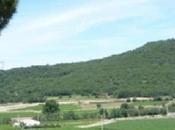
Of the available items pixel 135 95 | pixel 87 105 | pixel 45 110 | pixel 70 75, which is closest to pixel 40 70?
pixel 70 75

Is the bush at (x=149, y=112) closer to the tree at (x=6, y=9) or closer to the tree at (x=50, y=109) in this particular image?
the tree at (x=50, y=109)

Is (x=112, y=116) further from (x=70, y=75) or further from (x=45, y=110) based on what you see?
(x=70, y=75)

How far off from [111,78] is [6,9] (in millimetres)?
126711

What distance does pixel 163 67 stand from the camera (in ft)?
433

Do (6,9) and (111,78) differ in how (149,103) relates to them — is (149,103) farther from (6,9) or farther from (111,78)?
(6,9)

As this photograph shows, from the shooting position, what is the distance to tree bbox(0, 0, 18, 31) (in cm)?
958

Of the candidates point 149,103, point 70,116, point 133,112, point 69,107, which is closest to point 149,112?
point 133,112

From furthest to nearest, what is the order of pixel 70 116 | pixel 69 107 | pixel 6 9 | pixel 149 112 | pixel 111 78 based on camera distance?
1. pixel 111 78
2. pixel 69 107
3. pixel 149 112
4. pixel 70 116
5. pixel 6 9

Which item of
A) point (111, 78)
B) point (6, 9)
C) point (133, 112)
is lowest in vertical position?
point (133, 112)

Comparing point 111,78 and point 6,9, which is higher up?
point 111,78

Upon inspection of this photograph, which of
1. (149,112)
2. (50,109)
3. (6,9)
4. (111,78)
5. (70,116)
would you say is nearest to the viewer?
(6,9)

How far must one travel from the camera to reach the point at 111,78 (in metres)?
136

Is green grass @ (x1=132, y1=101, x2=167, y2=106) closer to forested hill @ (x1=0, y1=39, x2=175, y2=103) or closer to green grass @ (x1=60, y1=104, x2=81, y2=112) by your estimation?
green grass @ (x1=60, y1=104, x2=81, y2=112)

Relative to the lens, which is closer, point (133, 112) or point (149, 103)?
point (133, 112)
